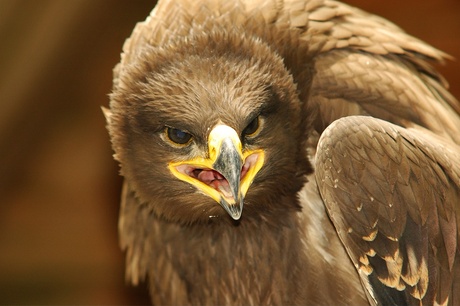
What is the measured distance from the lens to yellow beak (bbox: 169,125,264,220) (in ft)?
7.68

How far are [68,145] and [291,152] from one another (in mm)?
1704

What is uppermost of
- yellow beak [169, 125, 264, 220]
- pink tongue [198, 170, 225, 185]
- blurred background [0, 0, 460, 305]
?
yellow beak [169, 125, 264, 220]

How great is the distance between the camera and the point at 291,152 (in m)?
2.64

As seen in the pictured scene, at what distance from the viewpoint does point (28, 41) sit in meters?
3.04

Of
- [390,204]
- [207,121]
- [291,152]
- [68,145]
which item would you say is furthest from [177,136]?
[68,145]

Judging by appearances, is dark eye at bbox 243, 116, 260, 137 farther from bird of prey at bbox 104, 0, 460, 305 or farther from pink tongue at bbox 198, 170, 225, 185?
pink tongue at bbox 198, 170, 225, 185

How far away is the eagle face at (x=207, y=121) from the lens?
8.09 feet

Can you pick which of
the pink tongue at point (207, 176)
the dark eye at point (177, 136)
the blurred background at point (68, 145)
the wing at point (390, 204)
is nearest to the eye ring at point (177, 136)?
the dark eye at point (177, 136)

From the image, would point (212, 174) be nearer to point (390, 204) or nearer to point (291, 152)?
point (291, 152)

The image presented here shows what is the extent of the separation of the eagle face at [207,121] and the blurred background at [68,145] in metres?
0.61

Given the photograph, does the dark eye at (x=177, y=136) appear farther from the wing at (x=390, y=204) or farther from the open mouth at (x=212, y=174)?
the wing at (x=390, y=204)

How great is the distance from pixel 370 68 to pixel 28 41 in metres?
1.11

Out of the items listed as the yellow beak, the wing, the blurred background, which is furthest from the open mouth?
the blurred background

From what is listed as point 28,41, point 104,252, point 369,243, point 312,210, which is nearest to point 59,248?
point 104,252
